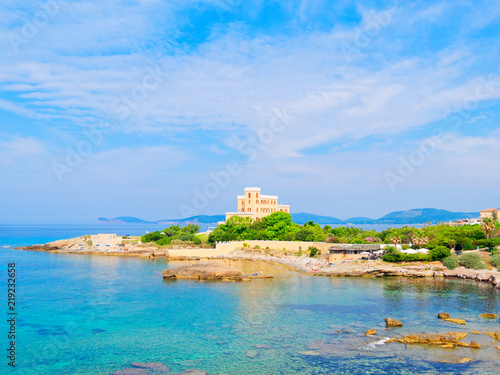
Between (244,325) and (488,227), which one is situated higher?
(488,227)

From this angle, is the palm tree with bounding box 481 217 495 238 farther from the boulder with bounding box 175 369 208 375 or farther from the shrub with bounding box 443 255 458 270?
the boulder with bounding box 175 369 208 375

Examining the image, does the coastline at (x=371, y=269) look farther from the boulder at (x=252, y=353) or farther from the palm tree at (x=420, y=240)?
the boulder at (x=252, y=353)

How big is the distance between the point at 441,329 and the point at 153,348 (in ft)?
55.6

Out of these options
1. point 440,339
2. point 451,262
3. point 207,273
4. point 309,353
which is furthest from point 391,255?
point 309,353

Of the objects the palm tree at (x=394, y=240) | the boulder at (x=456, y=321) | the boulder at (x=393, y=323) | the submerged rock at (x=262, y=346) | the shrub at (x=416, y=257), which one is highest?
the palm tree at (x=394, y=240)

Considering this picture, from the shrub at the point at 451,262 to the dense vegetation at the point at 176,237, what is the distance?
44467 mm

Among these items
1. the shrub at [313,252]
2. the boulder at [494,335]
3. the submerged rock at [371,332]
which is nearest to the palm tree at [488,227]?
the shrub at [313,252]

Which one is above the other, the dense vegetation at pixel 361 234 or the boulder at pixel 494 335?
the dense vegetation at pixel 361 234

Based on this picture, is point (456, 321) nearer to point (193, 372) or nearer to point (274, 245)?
point (193, 372)

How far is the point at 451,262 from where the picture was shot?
44875 millimetres

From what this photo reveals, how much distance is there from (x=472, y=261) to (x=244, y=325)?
3249cm

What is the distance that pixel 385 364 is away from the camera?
1848 cm

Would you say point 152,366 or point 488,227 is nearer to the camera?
point 152,366

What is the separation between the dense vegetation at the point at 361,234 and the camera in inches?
2050
